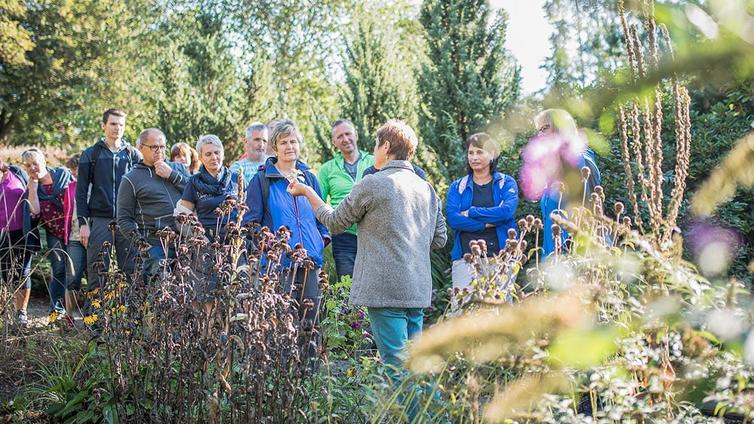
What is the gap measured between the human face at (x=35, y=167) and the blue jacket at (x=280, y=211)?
3.85 meters

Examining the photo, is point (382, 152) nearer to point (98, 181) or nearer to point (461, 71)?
point (98, 181)

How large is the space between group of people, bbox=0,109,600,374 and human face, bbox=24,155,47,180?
0.01 meters

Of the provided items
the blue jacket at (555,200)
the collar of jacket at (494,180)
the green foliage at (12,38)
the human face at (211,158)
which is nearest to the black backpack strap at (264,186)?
the human face at (211,158)

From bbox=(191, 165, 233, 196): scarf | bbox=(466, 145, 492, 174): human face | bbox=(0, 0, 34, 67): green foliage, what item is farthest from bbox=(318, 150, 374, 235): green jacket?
bbox=(0, 0, 34, 67): green foliage

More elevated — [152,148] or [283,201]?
[152,148]

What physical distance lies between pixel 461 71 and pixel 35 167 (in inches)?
195

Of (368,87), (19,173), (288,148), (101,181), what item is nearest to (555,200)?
(288,148)

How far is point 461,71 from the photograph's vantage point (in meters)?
9.91

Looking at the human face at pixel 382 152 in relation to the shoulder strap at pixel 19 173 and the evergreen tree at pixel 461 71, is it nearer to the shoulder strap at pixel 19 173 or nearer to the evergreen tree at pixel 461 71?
the evergreen tree at pixel 461 71

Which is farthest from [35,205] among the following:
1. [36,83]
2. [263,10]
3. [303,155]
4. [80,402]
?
[263,10]

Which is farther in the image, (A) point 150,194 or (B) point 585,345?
(A) point 150,194

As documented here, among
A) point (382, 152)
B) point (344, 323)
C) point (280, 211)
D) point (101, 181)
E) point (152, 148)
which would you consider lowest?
point (344, 323)

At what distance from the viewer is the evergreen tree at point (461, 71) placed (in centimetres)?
968

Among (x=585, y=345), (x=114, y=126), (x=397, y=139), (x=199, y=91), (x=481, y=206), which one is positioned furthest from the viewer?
(x=199, y=91)
